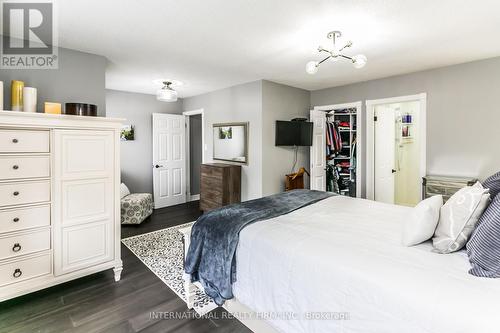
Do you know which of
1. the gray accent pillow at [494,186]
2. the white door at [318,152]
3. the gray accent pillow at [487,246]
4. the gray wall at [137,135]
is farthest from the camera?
the gray wall at [137,135]

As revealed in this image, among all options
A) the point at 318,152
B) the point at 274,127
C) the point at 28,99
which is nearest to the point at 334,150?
the point at 318,152

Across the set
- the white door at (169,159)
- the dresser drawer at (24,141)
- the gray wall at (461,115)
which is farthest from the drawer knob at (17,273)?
the gray wall at (461,115)

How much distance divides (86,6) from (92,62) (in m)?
1.19

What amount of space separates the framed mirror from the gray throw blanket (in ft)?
7.76

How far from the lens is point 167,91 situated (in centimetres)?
410

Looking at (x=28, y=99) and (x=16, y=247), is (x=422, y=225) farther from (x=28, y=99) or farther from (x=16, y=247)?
(x=28, y=99)

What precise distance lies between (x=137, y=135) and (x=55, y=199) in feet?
10.5

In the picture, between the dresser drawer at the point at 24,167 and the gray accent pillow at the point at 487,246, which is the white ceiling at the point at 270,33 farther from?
the gray accent pillow at the point at 487,246

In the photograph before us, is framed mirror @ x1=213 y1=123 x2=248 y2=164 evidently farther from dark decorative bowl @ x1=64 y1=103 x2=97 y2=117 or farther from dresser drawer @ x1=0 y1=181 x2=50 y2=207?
dresser drawer @ x1=0 y1=181 x2=50 y2=207

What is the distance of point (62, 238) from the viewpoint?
2297 millimetres

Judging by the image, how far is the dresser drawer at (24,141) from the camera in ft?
6.63

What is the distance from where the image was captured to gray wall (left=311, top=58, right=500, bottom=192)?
3.19 metres

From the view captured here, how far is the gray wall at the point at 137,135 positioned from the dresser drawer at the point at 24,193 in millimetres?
2961

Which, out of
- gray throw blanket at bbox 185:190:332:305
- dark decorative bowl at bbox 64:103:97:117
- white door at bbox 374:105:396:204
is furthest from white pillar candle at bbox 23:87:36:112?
white door at bbox 374:105:396:204
